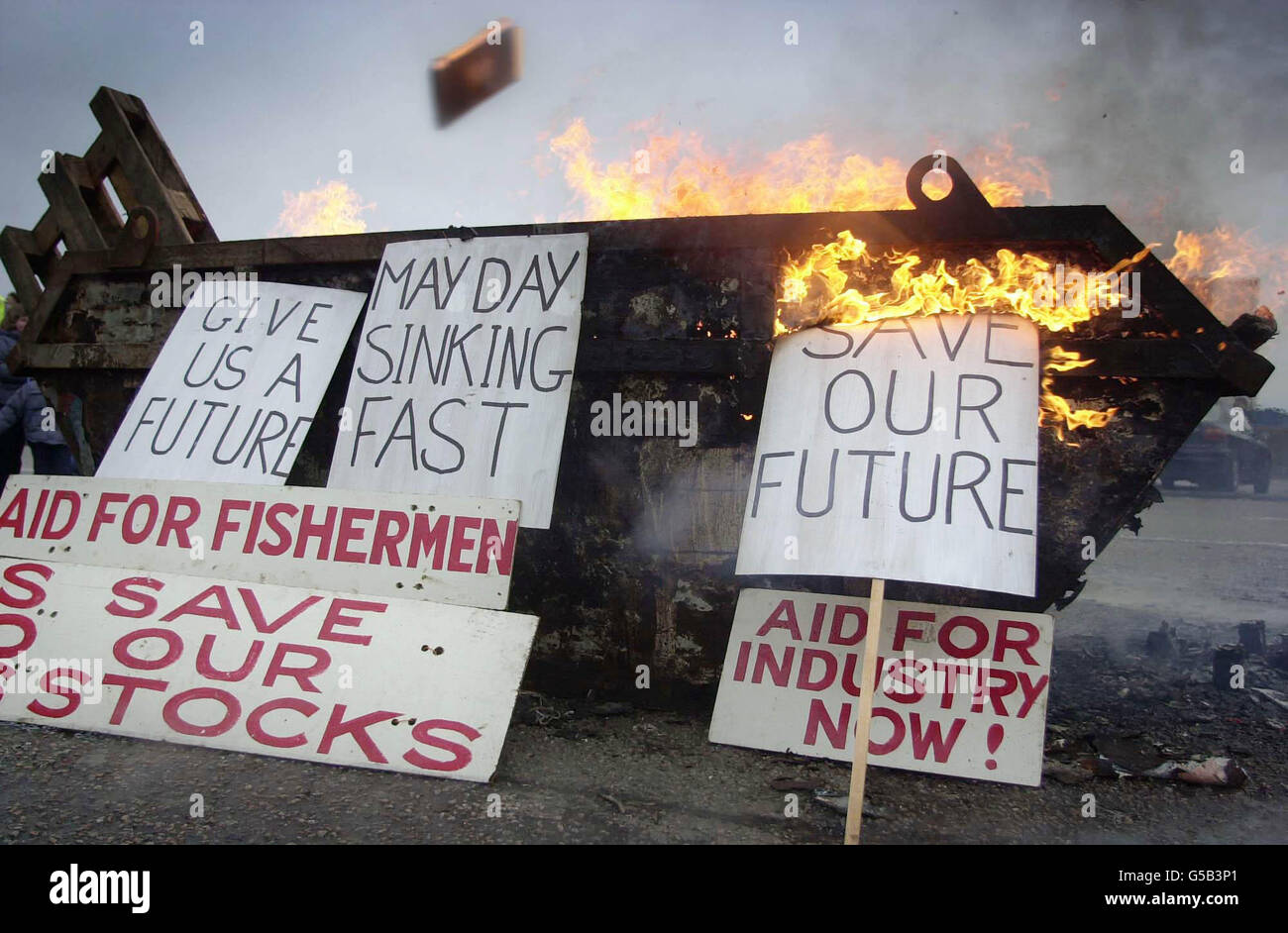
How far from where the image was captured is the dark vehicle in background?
49.4 ft

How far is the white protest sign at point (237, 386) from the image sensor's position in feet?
13.5

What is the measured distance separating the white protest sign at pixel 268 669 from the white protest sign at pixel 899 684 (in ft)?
3.17

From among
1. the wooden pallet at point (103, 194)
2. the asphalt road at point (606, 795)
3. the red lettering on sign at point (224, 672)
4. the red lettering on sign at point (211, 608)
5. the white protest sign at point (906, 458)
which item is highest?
the wooden pallet at point (103, 194)

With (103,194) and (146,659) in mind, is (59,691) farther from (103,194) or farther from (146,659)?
(103,194)

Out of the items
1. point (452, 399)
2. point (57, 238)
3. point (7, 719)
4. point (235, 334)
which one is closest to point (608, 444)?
point (452, 399)

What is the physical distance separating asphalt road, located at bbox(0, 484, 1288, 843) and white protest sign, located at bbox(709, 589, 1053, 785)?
12cm

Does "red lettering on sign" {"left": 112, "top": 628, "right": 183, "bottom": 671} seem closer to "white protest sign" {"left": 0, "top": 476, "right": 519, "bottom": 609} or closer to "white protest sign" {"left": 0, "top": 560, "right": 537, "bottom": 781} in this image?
"white protest sign" {"left": 0, "top": 560, "right": 537, "bottom": 781}

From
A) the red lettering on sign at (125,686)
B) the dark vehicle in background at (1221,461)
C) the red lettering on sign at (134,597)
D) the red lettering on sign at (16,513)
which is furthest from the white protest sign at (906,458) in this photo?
the dark vehicle in background at (1221,461)

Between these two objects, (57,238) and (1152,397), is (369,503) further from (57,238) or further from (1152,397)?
(57,238)

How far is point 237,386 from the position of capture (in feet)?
→ 14.1

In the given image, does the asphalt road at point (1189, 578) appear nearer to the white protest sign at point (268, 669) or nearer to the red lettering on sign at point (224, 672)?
the white protest sign at point (268, 669)

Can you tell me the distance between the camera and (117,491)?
392 cm

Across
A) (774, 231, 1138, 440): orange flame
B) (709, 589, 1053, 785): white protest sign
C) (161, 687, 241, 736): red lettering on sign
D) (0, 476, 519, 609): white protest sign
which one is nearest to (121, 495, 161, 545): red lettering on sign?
(0, 476, 519, 609): white protest sign

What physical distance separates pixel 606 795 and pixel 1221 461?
16.0 metres
